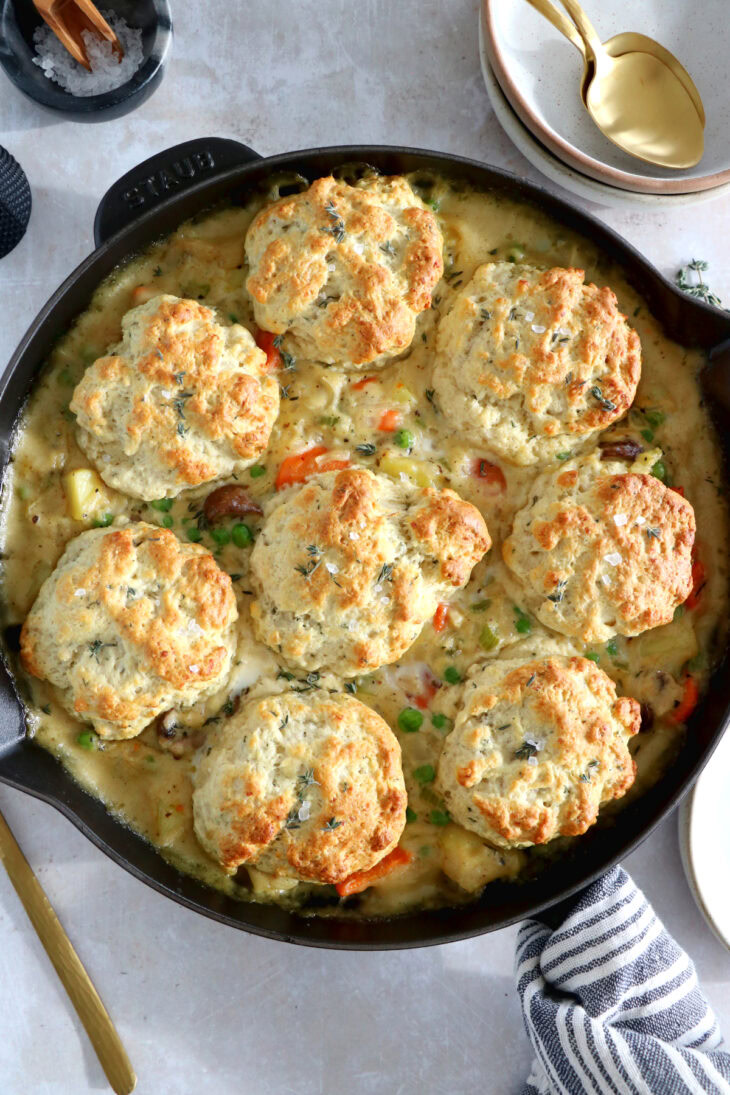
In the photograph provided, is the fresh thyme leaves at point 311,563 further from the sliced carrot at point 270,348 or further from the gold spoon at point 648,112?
the gold spoon at point 648,112

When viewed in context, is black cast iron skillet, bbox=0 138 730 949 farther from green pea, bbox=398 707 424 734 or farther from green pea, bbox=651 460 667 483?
green pea, bbox=398 707 424 734

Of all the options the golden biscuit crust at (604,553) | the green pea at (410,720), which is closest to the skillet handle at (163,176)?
the golden biscuit crust at (604,553)

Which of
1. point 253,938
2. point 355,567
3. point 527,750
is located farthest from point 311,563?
point 253,938

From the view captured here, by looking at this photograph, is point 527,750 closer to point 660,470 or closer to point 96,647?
point 660,470

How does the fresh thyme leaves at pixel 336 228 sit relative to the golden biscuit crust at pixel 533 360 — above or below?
above

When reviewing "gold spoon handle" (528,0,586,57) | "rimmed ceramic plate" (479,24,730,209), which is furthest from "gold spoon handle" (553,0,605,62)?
"rimmed ceramic plate" (479,24,730,209)

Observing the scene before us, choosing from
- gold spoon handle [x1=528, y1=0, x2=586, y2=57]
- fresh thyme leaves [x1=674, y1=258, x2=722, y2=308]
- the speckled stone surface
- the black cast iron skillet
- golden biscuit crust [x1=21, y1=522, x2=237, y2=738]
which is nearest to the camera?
golden biscuit crust [x1=21, y1=522, x2=237, y2=738]

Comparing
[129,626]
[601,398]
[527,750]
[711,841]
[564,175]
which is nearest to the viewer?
[129,626]
